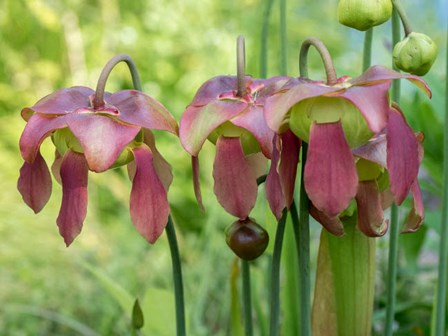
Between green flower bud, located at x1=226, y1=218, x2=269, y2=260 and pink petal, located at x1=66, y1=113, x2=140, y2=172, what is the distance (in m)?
0.15

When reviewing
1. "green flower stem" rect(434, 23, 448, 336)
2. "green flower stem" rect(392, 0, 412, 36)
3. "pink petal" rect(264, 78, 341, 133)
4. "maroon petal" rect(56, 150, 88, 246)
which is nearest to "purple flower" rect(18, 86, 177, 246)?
"maroon petal" rect(56, 150, 88, 246)

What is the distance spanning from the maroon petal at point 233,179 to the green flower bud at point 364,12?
5.5 inches

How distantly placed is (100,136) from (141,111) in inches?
1.8

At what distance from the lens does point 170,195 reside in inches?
99.7

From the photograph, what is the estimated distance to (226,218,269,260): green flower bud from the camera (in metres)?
0.73

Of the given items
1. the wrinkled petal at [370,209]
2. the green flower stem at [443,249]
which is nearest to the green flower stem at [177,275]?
the wrinkled petal at [370,209]

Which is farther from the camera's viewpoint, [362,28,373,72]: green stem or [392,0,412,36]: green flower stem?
[362,28,373,72]: green stem

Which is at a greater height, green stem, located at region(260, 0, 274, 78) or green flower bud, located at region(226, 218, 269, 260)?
green stem, located at region(260, 0, 274, 78)

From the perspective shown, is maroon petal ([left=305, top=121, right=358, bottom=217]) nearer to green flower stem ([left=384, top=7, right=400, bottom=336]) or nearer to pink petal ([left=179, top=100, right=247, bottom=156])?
pink petal ([left=179, top=100, right=247, bottom=156])

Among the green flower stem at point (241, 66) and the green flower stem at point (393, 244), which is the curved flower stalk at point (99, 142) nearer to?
the green flower stem at point (241, 66)

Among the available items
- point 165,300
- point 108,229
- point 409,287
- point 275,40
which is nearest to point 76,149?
point 165,300

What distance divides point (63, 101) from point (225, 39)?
1955 millimetres

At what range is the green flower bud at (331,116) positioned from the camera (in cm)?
60

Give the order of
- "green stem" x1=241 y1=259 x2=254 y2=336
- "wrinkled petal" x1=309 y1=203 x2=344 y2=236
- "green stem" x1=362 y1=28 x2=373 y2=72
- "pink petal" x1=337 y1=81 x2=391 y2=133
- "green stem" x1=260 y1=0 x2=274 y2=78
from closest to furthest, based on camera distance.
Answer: "pink petal" x1=337 y1=81 x2=391 y2=133 → "wrinkled petal" x1=309 y1=203 x2=344 y2=236 → "green stem" x1=241 y1=259 x2=254 y2=336 → "green stem" x1=362 y1=28 x2=373 y2=72 → "green stem" x1=260 y1=0 x2=274 y2=78
